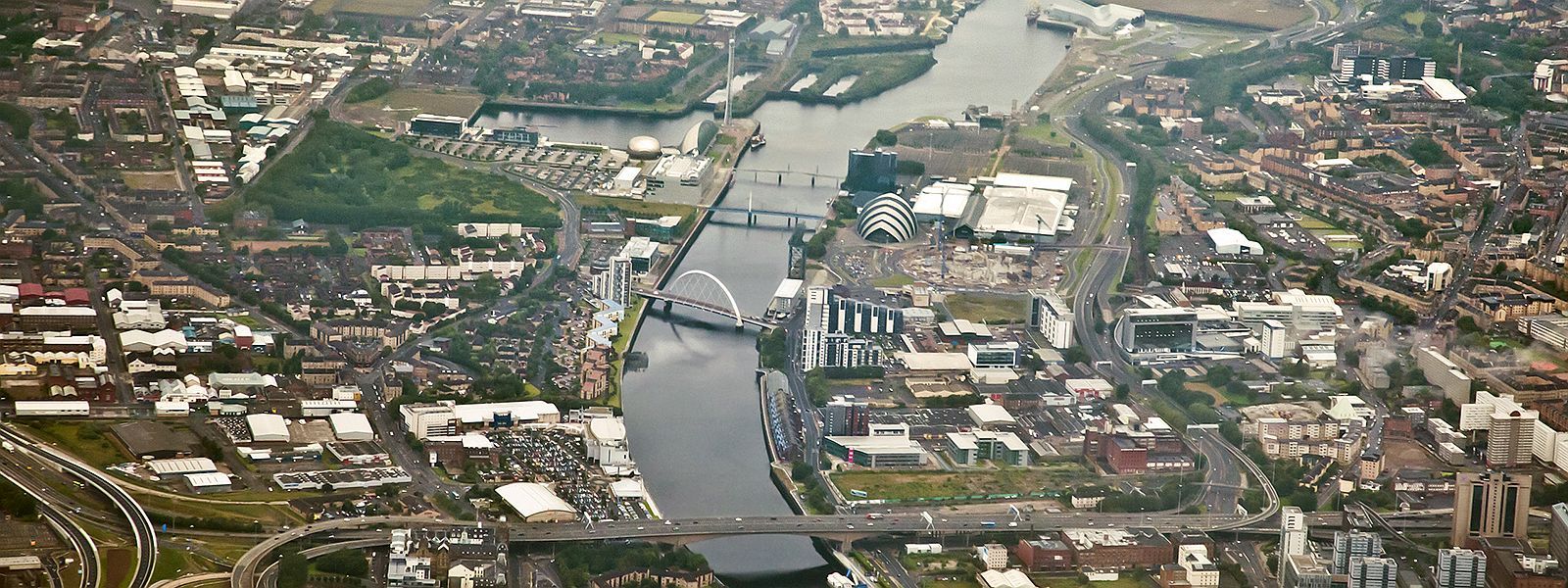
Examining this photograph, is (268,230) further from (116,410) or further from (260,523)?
(260,523)

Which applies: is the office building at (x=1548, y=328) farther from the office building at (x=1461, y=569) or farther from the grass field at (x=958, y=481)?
the office building at (x=1461, y=569)

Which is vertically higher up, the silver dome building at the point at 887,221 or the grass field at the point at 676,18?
the silver dome building at the point at 887,221

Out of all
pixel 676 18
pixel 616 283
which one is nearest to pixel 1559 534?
pixel 616 283

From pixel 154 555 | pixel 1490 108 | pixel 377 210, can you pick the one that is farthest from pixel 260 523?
pixel 1490 108

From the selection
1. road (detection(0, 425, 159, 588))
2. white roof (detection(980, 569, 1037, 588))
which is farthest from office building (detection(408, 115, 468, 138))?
white roof (detection(980, 569, 1037, 588))

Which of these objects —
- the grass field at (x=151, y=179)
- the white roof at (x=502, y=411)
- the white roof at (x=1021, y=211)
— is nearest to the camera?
the white roof at (x=502, y=411)

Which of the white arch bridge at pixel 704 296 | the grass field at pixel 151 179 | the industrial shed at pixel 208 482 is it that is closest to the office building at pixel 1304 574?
the white arch bridge at pixel 704 296
